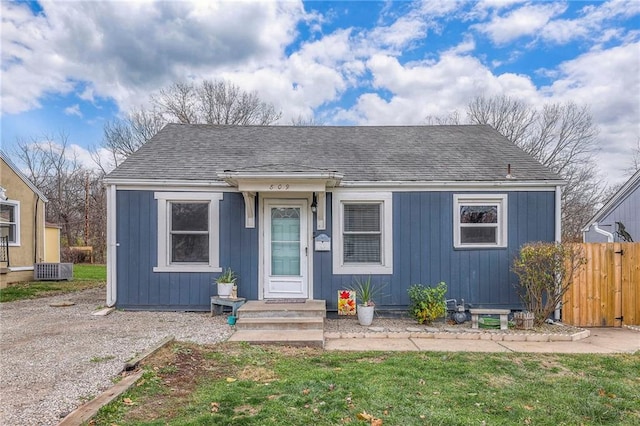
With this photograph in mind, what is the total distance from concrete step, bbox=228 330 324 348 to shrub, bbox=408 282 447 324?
6.76 ft

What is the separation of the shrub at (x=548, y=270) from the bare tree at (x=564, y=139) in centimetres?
1488

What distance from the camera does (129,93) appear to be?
70.0ft

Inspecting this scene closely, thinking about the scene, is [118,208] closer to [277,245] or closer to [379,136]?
[277,245]

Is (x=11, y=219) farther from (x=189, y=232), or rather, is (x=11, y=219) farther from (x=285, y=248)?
(x=285, y=248)

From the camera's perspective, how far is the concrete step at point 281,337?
552 centimetres

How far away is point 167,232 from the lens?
7621mm

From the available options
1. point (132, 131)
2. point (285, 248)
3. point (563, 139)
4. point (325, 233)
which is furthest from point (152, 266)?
point (563, 139)

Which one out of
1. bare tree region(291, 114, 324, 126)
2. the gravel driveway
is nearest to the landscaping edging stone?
the gravel driveway

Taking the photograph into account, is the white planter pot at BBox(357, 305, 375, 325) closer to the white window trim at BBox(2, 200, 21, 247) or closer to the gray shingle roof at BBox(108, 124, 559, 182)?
the gray shingle roof at BBox(108, 124, 559, 182)

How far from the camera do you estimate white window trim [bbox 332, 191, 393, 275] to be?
753 centimetres

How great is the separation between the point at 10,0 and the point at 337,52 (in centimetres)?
1083

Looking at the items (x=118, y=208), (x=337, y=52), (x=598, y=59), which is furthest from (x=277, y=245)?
(x=598, y=59)

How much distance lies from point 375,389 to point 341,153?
5934mm

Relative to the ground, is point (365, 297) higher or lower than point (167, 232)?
lower
